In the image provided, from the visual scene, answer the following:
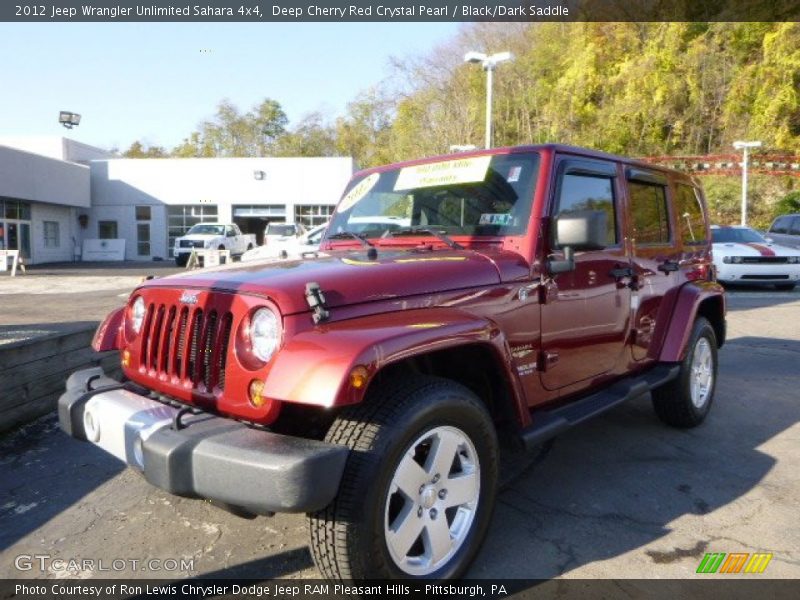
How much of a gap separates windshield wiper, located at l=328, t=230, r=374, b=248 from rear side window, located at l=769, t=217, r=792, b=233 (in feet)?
59.8

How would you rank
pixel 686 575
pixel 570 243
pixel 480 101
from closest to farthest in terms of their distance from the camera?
pixel 686 575, pixel 570 243, pixel 480 101

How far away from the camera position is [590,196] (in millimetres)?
3592

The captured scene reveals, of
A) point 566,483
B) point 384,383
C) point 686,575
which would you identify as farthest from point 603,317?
point 384,383

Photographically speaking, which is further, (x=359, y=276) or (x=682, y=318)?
(x=682, y=318)

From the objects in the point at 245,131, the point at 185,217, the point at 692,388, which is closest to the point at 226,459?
the point at 692,388

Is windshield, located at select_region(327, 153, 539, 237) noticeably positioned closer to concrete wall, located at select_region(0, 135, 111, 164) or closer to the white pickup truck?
the white pickup truck

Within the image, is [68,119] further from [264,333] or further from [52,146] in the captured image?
[264,333]

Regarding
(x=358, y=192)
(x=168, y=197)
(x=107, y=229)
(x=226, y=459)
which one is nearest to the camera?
(x=226, y=459)

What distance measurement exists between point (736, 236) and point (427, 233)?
43.4 ft

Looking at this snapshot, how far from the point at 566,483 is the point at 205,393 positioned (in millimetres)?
2172

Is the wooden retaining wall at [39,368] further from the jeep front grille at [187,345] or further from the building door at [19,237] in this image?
the building door at [19,237]

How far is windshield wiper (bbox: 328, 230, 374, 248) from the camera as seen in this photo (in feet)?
11.5

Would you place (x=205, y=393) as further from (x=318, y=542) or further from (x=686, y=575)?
(x=686, y=575)

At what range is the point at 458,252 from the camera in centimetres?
307
